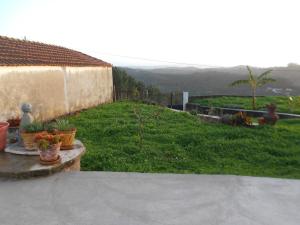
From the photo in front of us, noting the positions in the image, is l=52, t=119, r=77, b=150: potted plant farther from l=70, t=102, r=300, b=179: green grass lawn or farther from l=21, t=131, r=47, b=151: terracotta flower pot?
l=70, t=102, r=300, b=179: green grass lawn

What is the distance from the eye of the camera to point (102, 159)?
23.5 feet

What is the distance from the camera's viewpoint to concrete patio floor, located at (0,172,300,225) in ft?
12.5

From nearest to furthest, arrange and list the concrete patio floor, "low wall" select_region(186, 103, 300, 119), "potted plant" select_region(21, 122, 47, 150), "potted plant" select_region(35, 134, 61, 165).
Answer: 1. the concrete patio floor
2. "potted plant" select_region(35, 134, 61, 165)
3. "potted plant" select_region(21, 122, 47, 150)
4. "low wall" select_region(186, 103, 300, 119)

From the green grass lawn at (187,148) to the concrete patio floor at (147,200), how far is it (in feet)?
4.84

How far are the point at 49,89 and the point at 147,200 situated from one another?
27.8 feet

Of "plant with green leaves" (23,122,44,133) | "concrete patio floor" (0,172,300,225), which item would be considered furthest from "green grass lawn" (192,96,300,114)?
"plant with green leaves" (23,122,44,133)

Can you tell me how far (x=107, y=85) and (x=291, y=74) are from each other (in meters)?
30.3

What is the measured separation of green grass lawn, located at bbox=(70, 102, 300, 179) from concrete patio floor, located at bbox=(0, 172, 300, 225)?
1.47 metres

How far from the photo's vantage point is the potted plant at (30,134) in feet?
19.3

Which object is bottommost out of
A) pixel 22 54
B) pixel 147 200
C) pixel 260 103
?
pixel 147 200

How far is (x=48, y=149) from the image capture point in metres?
5.18

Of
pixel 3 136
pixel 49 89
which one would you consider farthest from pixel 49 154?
pixel 49 89

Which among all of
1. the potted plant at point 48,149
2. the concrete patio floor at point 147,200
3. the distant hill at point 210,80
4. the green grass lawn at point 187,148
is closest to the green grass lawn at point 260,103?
the green grass lawn at point 187,148

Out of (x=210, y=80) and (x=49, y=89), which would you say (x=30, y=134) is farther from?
(x=210, y=80)
